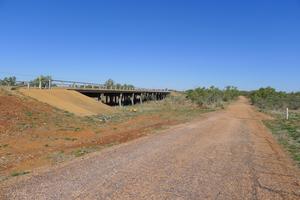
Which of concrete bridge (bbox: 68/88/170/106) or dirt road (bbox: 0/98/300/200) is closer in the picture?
dirt road (bbox: 0/98/300/200)

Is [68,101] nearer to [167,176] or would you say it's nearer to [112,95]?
[167,176]

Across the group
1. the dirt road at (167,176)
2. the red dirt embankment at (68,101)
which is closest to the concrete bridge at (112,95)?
the red dirt embankment at (68,101)

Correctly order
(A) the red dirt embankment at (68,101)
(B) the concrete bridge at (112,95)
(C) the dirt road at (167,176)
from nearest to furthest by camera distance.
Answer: (C) the dirt road at (167,176) → (A) the red dirt embankment at (68,101) → (B) the concrete bridge at (112,95)

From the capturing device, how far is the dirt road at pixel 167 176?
22.4 feet

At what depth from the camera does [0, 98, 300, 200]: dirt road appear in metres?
6.82

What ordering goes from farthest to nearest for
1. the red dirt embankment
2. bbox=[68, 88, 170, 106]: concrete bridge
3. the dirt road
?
1. bbox=[68, 88, 170, 106]: concrete bridge
2. the red dirt embankment
3. the dirt road

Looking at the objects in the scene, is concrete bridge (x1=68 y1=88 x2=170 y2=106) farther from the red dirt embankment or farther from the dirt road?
the dirt road

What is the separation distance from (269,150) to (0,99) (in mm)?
17179

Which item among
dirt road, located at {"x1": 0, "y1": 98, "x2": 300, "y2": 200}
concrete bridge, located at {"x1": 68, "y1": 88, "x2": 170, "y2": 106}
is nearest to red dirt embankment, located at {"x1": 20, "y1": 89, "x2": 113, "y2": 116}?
concrete bridge, located at {"x1": 68, "y1": 88, "x2": 170, "y2": 106}

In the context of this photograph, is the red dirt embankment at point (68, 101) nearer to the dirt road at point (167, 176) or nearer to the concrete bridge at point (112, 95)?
the concrete bridge at point (112, 95)

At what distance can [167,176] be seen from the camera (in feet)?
27.1

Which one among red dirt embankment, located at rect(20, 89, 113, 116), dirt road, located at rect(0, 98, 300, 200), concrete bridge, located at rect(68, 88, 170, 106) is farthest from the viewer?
concrete bridge, located at rect(68, 88, 170, 106)

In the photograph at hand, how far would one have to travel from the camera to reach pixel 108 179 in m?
7.80

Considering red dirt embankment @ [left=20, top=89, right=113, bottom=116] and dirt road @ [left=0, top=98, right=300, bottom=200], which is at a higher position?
red dirt embankment @ [left=20, top=89, right=113, bottom=116]
